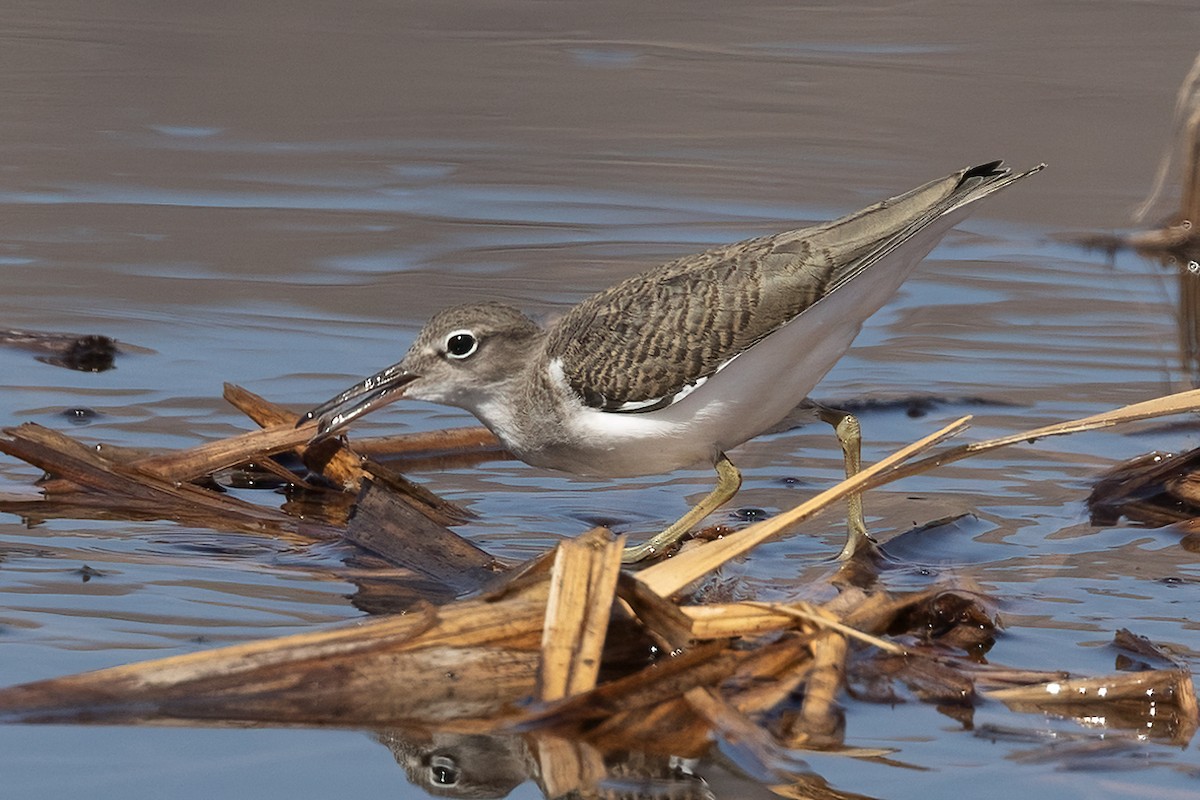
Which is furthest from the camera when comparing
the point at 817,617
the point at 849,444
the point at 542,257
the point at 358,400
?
the point at 542,257

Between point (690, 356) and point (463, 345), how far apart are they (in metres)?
0.81

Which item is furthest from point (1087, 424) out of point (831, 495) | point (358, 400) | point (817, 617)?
point (358, 400)

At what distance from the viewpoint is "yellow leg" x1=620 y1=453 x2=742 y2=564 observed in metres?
6.06

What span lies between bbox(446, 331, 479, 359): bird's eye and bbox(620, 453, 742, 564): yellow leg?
0.88 meters

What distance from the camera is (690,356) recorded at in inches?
242

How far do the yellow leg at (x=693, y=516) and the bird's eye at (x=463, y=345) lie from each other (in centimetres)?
88

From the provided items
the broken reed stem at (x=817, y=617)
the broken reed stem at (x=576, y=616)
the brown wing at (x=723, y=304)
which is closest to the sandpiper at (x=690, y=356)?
the brown wing at (x=723, y=304)

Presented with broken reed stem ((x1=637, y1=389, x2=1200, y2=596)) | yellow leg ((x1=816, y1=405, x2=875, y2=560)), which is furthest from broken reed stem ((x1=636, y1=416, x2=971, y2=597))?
yellow leg ((x1=816, y1=405, x2=875, y2=560))

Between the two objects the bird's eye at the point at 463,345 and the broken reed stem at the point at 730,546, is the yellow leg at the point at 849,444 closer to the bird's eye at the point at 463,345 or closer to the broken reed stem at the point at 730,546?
the broken reed stem at the point at 730,546

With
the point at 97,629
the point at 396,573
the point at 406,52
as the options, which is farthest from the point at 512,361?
the point at 406,52

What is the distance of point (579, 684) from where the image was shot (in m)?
4.42

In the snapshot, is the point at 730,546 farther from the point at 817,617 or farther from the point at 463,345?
the point at 463,345

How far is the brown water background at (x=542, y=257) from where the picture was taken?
16.6 ft

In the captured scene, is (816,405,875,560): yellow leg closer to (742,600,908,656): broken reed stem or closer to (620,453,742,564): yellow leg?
(620,453,742,564): yellow leg
